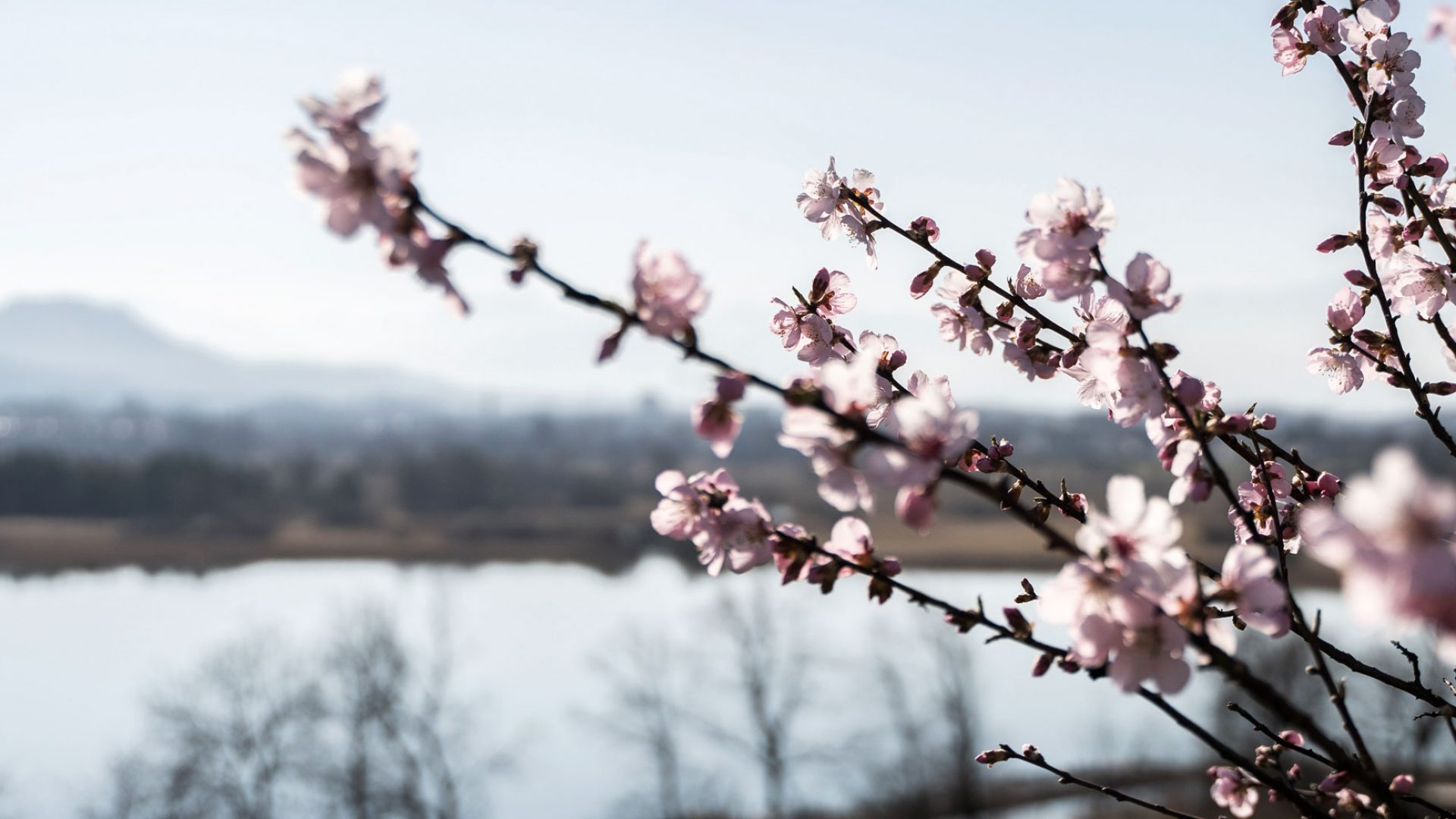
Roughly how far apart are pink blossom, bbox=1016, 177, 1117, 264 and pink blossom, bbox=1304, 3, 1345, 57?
82cm

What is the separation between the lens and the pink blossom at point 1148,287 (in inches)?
41.9

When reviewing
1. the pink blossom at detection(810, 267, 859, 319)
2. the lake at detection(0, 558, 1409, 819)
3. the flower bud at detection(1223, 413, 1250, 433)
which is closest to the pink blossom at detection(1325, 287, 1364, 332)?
the flower bud at detection(1223, 413, 1250, 433)

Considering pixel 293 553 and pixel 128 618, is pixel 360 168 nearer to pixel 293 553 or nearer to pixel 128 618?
pixel 128 618

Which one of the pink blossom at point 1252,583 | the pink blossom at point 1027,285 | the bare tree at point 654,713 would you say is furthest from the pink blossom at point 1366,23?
the bare tree at point 654,713

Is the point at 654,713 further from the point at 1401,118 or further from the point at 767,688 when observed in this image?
the point at 1401,118

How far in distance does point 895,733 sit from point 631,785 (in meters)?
4.14

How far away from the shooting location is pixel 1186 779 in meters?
16.0

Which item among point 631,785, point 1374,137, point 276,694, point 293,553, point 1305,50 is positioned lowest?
point 631,785

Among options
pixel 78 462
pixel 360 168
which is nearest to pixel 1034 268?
pixel 360 168

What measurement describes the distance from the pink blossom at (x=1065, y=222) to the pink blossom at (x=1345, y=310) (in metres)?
0.68

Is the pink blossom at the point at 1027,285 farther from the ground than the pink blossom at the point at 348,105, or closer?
farther from the ground

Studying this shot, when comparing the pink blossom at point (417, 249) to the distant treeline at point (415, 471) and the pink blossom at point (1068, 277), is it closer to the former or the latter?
the pink blossom at point (1068, 277)

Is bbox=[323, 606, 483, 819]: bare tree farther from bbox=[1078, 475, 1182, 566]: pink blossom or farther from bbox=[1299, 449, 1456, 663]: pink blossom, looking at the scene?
bbox=[1299, 449, 1456, 663]: pink blossom

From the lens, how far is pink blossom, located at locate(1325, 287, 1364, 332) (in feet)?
4.95
